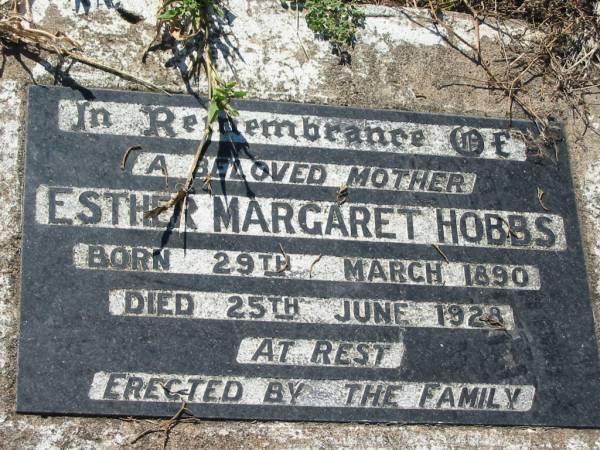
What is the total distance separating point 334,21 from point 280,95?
40cm

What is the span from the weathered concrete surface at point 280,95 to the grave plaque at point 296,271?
0.20 feet

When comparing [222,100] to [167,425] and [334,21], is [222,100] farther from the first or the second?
[167,425]

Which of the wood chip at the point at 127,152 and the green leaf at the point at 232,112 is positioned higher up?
the green leaf at the point at 232,112

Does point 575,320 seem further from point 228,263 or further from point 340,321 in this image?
point 228,263

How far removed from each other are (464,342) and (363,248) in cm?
52

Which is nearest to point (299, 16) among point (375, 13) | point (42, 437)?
point (375, 13)

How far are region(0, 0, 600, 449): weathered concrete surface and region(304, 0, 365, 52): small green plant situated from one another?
0.15 feet

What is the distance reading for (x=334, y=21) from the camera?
3.49m

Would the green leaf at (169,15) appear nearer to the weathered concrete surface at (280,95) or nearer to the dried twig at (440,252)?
the weathered concrete surface at (280,95)

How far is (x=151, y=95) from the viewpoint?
3277 millimetres

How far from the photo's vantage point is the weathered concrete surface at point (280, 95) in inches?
118

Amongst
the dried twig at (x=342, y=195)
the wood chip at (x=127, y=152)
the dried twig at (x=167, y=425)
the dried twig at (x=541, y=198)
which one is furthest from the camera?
the dried twig at (x=541, y=198)

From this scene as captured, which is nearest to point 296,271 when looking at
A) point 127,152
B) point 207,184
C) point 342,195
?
point 342,195

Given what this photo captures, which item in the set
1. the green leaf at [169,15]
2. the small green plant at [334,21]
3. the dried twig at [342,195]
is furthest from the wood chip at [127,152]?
the small green plant at [334,21]
